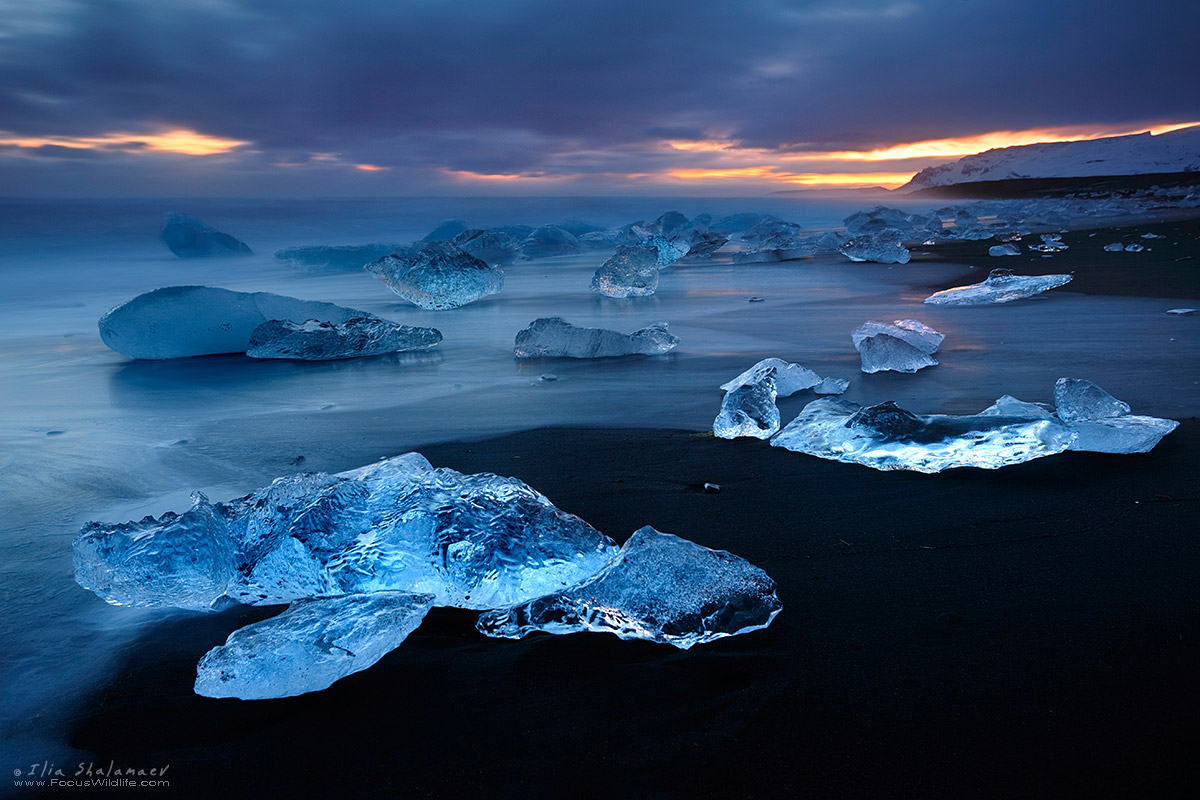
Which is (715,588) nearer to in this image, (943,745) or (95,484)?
(943,745)

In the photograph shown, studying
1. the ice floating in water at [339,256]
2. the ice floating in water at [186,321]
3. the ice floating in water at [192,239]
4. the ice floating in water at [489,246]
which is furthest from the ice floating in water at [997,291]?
the ice floating in water at [192,239]

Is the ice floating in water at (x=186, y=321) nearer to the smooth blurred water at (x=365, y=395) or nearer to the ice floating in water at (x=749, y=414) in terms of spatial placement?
the smooth blurred water at (x=365, y=395)

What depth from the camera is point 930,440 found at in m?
2.19

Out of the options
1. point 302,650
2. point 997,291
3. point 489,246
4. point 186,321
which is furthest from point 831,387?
point 489,246

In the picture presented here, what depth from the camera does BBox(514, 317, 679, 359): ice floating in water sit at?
433 centimetres

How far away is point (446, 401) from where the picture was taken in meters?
3.36

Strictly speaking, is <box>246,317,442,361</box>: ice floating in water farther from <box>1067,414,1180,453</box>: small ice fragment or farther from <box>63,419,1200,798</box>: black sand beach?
<box>1067,414,1180,453</box>: small ice fragment

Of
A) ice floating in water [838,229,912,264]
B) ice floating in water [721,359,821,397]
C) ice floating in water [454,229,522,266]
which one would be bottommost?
ice floating in water [721,359,821,397]

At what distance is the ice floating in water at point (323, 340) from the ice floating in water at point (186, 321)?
0.22 m

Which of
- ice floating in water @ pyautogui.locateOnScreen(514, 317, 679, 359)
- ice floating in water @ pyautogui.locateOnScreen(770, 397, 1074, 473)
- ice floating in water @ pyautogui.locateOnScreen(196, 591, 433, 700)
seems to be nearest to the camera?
ice floating in water @ pyautogui.locateOnScreen(196, 591, 433, 700)

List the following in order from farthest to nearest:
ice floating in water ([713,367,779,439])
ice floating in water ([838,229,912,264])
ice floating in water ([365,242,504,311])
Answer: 1. ice floating in water ([838,229,912,264])
2. ice floating in water ([365,242,504,311])
3. ice floating in water ([713,367,779,439])

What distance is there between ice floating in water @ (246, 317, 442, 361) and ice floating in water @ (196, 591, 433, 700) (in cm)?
358

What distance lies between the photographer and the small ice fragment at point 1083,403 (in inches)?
93.5

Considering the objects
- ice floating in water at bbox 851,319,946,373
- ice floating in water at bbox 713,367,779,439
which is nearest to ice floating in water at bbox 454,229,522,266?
ice floating in water at bbox 851,319,946,373
